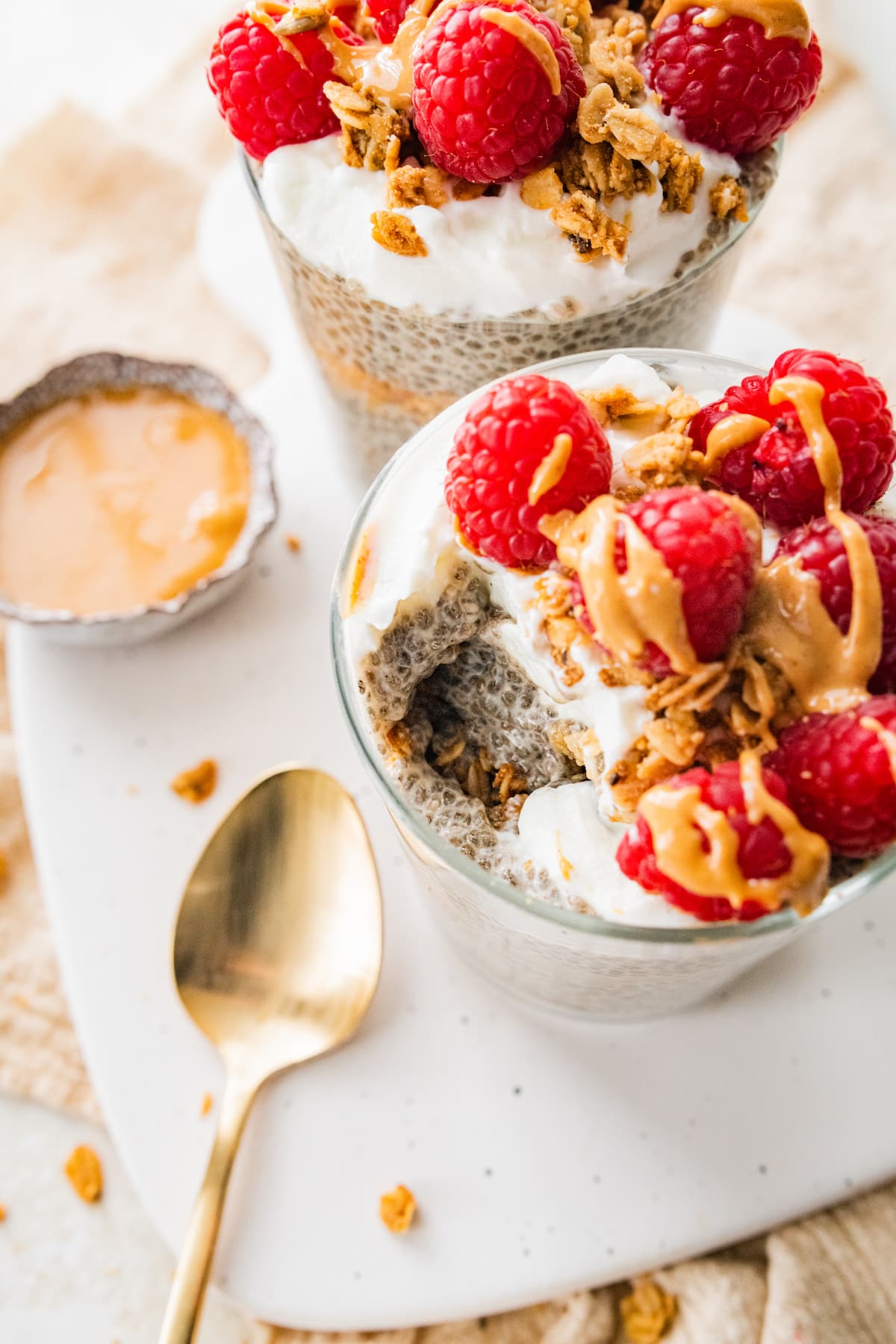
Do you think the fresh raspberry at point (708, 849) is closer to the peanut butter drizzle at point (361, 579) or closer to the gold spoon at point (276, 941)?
the peanut butter drizzle at point (361, 579)

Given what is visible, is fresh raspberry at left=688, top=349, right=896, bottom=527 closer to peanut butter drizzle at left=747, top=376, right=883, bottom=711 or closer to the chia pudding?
peanut butter drizzle at left=747, top=376, right=883, bottom=711

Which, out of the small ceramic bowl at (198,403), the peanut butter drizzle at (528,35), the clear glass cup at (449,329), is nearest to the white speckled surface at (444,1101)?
the small ceramic bowl at (198,403)

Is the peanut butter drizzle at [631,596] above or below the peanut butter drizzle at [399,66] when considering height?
below

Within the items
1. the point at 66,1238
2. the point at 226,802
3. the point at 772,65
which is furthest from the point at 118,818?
the point at 772,65

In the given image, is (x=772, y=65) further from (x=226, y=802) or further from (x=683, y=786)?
(x=226, y=802)

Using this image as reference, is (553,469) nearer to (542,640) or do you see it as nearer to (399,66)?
(542,640)

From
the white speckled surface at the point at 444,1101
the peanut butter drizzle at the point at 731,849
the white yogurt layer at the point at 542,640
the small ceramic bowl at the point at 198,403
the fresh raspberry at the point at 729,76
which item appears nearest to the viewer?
the peanut butter drizzle at the point at 731,849

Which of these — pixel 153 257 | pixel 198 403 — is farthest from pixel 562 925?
pixel 153 257
